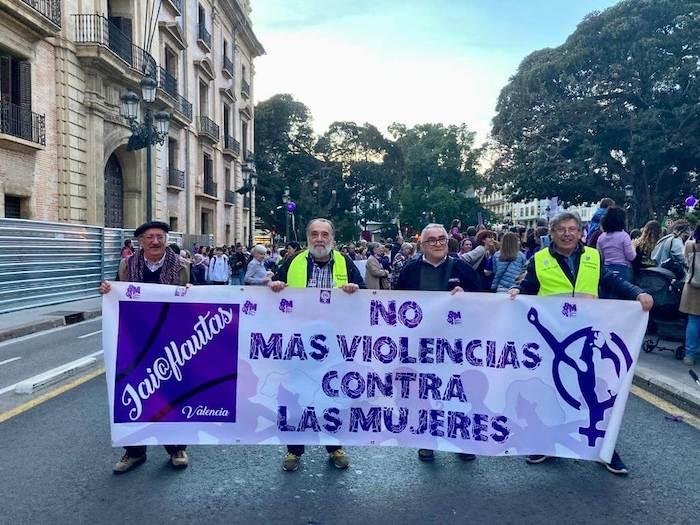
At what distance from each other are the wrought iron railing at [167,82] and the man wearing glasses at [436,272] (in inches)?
876

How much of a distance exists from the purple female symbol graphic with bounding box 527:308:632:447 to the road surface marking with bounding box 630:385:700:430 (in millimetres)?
1618

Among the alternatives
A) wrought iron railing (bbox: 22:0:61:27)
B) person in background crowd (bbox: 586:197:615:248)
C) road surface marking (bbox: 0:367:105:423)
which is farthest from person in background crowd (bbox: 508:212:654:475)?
wrought iron railing (bbox: 22:0:61:27)

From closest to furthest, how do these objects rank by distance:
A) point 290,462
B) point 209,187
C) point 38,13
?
point 290,462
point 38,13
point 209,187

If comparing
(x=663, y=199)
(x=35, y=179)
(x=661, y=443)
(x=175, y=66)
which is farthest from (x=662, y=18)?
(x=661, y=443)

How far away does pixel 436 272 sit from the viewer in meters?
4.35

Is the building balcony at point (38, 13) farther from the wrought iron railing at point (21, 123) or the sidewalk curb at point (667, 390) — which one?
the sidewalk curb at point (667, 390)

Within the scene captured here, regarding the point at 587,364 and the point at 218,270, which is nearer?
the point at 587,364

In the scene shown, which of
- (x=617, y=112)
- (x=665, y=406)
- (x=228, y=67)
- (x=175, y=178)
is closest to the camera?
(x=665, y=406)

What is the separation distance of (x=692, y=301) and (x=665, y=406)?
202cm

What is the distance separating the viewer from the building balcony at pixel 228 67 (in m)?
34.8

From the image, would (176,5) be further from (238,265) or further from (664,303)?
(664,303)

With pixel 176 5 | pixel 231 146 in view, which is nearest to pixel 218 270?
pixel 176 5

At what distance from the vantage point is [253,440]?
12.9 ft

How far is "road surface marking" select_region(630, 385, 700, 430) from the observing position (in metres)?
5.04
